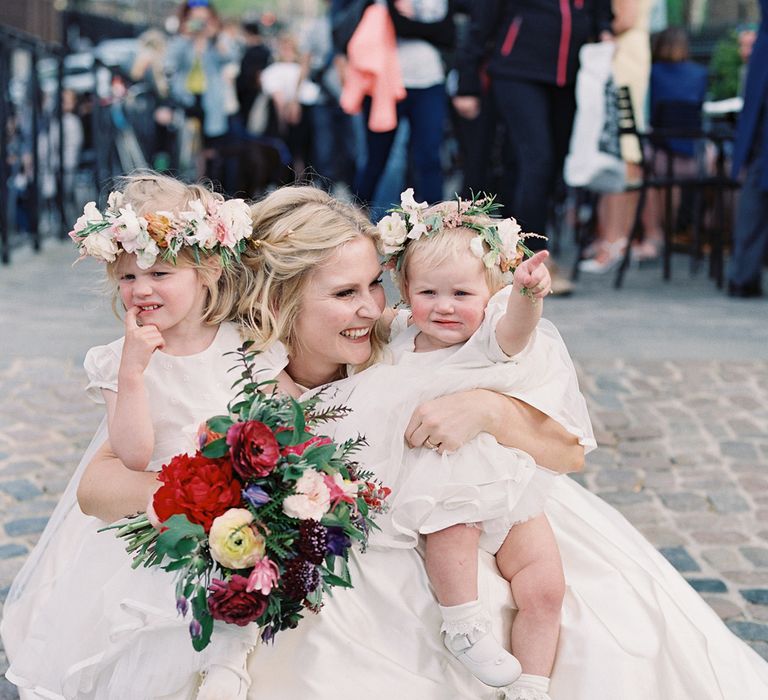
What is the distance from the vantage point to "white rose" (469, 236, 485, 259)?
9.37ft

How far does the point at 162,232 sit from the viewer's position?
2.72 metres

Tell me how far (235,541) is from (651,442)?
3.28 meters

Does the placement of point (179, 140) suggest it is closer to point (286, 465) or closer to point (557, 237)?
point (557, 237)

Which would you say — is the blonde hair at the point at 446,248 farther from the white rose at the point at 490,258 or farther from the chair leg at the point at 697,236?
the chair leg at the point at 697,236

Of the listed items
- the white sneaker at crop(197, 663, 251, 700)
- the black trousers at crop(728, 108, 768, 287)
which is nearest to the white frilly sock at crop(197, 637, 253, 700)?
the white sneaker at crop(197, 663, 251, 700)

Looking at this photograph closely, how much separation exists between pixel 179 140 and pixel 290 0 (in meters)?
39.0

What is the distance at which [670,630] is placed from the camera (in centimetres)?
274

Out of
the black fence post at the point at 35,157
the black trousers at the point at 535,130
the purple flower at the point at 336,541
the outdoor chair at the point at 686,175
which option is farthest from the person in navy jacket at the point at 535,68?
the purple flower at the point at 336,541

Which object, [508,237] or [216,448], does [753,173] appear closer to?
[508,237]

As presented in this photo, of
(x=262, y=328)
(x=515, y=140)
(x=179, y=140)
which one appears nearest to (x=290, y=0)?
(x=179, y=140)

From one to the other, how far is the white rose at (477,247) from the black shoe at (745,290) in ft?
19.6

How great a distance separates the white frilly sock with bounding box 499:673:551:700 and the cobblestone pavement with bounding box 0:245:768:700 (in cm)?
96

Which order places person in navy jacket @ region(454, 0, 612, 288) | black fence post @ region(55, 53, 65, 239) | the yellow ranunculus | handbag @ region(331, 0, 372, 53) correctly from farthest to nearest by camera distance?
black fence post @ region(55, 53, 65, 239), handbag @ region(331, 0, 372, 53), person in navy jacket @ region(454, 0, 612, 288), the yellow ranunculus

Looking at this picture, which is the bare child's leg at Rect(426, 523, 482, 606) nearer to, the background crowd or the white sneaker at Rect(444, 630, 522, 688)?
the white sneaker at Rect(444, 630, 522, 688)
